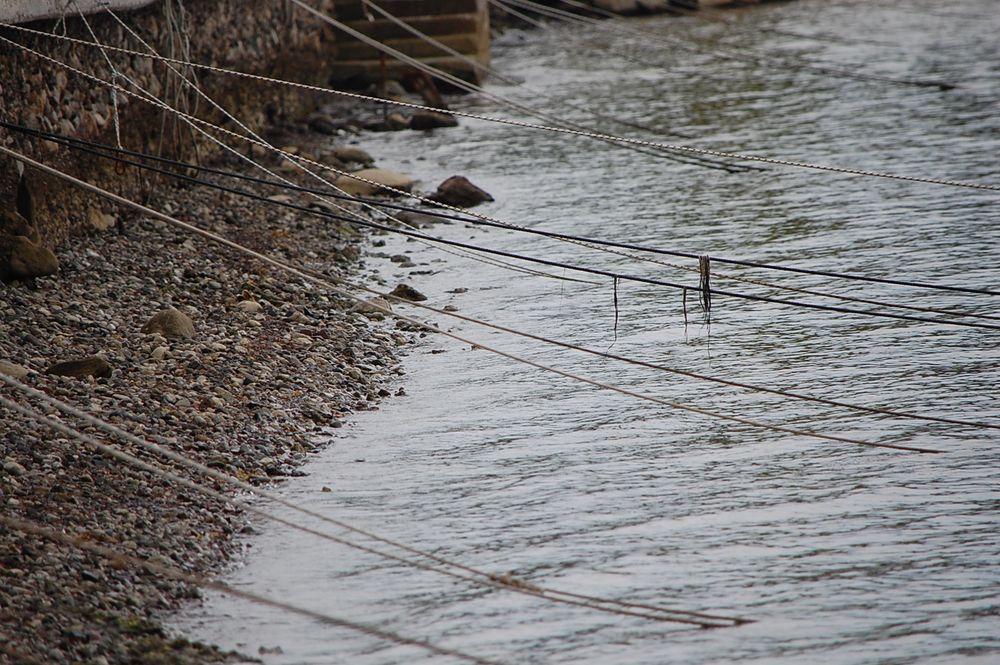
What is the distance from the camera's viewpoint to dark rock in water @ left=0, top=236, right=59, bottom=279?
8.98 m

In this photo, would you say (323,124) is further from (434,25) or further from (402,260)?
(402,260)

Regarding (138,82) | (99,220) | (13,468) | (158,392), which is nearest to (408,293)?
(99,220)

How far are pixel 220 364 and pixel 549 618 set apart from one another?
3377 millimetres

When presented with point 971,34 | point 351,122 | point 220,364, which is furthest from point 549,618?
point 971,34

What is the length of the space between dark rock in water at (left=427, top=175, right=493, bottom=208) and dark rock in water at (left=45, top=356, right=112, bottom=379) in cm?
628

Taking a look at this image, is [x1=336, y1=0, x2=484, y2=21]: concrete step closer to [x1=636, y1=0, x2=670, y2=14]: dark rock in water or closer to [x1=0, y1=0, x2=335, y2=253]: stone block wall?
[x1=0, y1=0, x2=335, y2=253]: stone block wall

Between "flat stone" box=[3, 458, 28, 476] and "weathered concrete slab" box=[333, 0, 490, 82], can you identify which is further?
"weathered concrete slab" box=[333, 0, 490, 82]

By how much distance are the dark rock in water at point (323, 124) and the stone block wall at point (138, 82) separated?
1.18ft

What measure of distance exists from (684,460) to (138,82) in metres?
6.89

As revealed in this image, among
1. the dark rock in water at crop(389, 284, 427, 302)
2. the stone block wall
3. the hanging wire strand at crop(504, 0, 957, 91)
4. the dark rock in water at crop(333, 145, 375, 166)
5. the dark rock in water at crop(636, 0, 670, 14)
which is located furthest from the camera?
the dark rock in water at crop(636, 0, 670, 14)

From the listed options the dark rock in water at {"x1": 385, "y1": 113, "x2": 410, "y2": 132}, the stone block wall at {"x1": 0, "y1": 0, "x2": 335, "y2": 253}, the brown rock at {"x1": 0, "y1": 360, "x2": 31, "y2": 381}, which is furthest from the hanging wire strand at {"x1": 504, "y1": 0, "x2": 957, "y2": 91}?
the brown rock at {"x1": 0, "y1": 360, "x2": 31, "y2": 381}

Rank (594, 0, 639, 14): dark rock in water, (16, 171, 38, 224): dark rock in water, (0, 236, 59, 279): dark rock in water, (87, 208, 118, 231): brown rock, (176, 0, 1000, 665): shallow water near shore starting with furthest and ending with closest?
1. (594, 0, 639, 14): dark rock in water
2. (87, 208, 118, 231): brown rock
3. (16, 171, 38, 224): dark rock in water
4. (0, 236, 59, 279): dark rock in water
5. (176, 0, 1000, 665): shallow water near shore

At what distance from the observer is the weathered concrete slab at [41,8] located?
923cm

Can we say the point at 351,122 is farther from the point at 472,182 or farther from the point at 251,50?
the point at 472,182
